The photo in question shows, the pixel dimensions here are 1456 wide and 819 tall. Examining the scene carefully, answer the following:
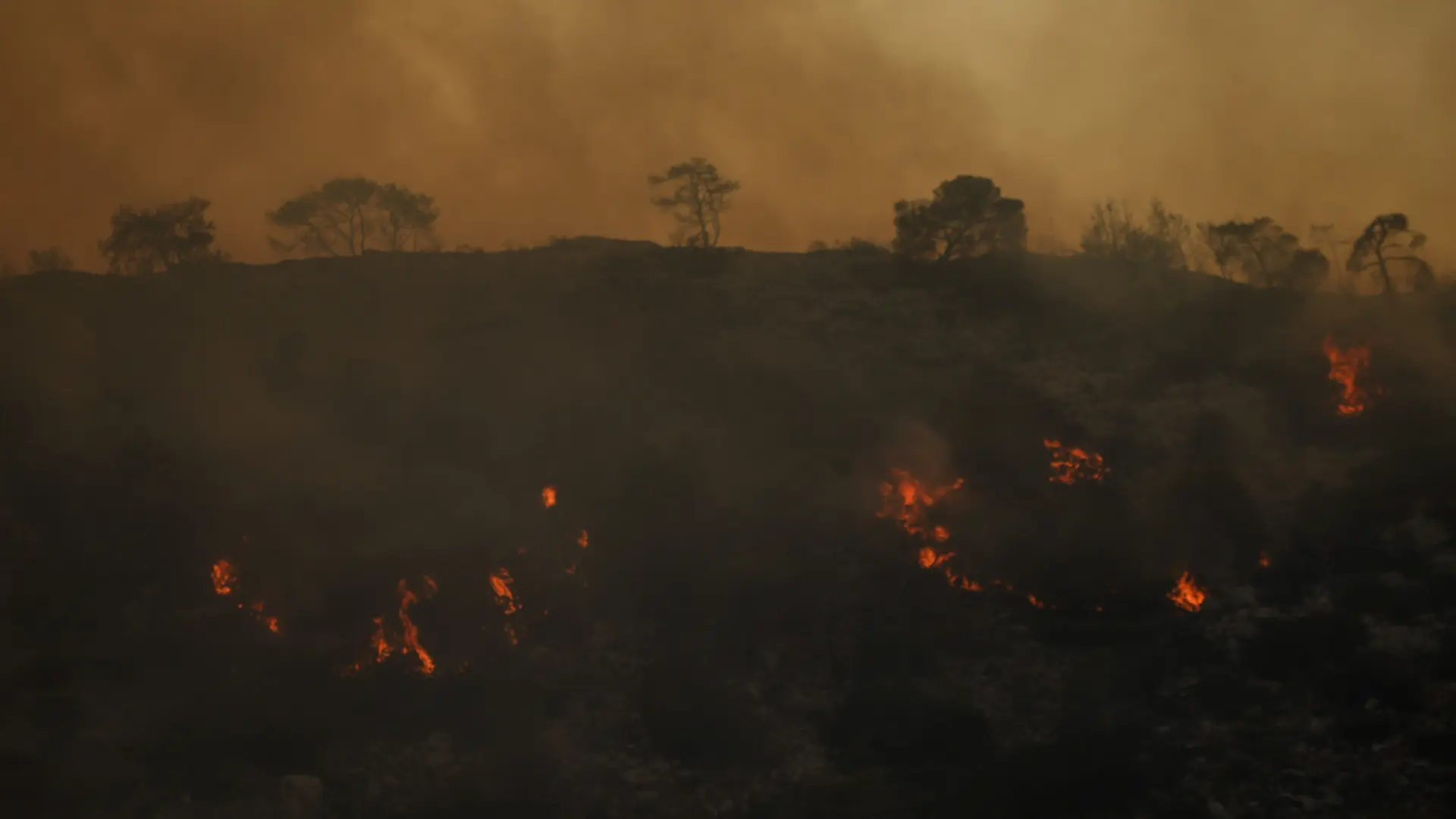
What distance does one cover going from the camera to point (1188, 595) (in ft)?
132

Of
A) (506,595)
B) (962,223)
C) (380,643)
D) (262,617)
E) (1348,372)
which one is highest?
(962,223)

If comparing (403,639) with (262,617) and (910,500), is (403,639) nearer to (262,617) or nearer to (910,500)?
(262,617)

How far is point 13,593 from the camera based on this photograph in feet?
133

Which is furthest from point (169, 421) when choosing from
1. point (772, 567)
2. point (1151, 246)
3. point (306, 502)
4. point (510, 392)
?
point (1151, 246)

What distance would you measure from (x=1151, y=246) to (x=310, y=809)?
6585 cm

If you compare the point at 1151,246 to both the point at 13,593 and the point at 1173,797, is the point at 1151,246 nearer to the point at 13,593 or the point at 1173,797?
the point at 1173,797

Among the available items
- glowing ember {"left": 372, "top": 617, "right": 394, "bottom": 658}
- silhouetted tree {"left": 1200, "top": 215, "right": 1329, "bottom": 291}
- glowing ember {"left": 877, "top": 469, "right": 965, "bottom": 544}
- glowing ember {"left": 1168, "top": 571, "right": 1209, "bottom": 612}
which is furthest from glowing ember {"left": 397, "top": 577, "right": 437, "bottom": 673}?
silhouetted tree {"left": 1200, "top": 215, "right": 1329, "bottom": 291}

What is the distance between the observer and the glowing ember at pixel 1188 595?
39.7 m

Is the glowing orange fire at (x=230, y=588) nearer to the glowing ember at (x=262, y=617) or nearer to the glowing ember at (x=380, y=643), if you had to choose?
the glowing ember at (x=262, y=617)

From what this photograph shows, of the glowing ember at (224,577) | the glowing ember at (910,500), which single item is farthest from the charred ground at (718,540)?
the glowing ember at (910,500)

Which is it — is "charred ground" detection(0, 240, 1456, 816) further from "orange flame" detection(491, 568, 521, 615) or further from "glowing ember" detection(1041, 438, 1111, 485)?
"glowing ember" detection(1041, 438, 1111, 485)

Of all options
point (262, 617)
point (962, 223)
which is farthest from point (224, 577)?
point (962, 223)

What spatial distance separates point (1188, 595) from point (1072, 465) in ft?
27.2

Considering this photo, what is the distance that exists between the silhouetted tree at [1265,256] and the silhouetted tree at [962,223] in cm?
1375
